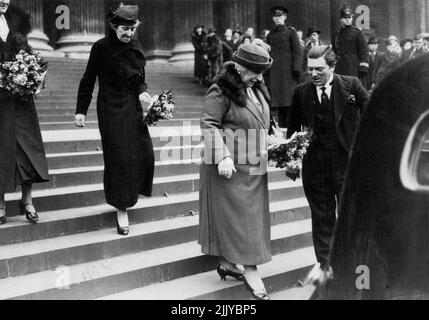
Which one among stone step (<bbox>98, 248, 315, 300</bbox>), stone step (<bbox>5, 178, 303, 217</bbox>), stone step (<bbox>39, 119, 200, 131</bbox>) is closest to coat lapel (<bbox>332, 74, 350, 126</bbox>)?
stone step (<bbox>98, 248, 315, 300</bbox>)

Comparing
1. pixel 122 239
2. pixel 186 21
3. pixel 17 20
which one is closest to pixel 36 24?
pixel 186 21

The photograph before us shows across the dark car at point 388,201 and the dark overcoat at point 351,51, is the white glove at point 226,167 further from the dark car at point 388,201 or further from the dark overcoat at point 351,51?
the dark overcoat at point 351,51

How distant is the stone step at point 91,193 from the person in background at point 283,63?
10.2 feet

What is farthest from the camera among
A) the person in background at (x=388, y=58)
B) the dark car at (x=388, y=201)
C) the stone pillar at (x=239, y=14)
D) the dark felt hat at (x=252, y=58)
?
the stone pillar at (x=239, y=14)

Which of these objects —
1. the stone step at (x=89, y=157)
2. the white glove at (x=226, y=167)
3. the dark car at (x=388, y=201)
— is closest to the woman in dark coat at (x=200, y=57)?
the stone step at (x=89, y=157)

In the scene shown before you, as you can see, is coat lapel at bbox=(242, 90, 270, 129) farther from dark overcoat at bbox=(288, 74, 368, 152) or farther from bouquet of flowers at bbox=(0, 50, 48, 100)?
bouquet of flowers at bbox=(0, 50, 48, 100)

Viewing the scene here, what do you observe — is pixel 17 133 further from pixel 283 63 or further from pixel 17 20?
pixel 283 63

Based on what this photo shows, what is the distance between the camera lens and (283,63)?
1090 cm

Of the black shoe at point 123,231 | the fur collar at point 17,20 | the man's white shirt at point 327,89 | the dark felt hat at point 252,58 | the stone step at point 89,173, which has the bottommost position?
the black shoe at point 123,231

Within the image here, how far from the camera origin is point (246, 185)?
5.00 m

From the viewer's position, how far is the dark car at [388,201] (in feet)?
9.21

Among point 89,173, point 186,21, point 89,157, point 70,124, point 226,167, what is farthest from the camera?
point 186,21

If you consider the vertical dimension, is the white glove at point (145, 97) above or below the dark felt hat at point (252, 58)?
below

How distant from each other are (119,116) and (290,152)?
5.51 ft
